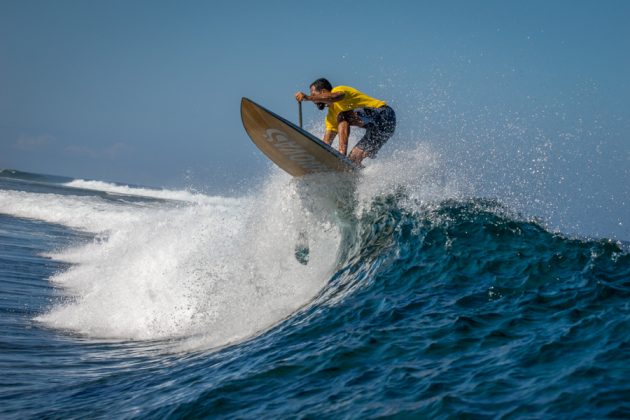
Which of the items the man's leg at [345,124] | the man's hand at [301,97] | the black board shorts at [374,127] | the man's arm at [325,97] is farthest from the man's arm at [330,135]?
the man's hand at [301,97]

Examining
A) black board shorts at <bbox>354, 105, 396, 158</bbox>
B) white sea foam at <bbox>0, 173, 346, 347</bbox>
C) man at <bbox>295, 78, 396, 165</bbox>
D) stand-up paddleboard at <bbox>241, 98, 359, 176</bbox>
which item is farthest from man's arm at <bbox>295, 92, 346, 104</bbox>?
white sea foam at <bbox>0, 173, 346, 347</bbox>

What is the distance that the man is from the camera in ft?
30.7

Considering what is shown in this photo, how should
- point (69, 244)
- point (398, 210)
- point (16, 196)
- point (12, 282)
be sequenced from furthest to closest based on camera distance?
point (16, 196)
point (69, 244)
point (12, 282)
point (398, 210)

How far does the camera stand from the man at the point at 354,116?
935cm

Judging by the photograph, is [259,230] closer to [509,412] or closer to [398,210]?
[398,210]

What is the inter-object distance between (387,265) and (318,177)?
2.36m

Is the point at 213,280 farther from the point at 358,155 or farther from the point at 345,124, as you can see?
the point at 345,124

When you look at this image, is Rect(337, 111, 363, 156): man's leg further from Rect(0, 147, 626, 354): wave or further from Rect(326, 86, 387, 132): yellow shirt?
Rect(0, 147, 626, 354): wave

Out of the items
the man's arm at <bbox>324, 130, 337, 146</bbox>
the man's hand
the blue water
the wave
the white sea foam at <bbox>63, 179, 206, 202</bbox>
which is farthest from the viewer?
the white sea foam at <bbox>63, 179, 206, 202</bbox>

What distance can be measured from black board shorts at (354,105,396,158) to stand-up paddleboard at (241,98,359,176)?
497 mm

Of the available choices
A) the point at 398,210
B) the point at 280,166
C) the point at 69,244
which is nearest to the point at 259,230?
the point at 280,166

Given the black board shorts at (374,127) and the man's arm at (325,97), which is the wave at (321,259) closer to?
the black board shorts at (374,127)

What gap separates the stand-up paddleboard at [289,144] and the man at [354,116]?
14.5 inches

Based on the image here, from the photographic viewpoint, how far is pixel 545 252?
23.4ft
